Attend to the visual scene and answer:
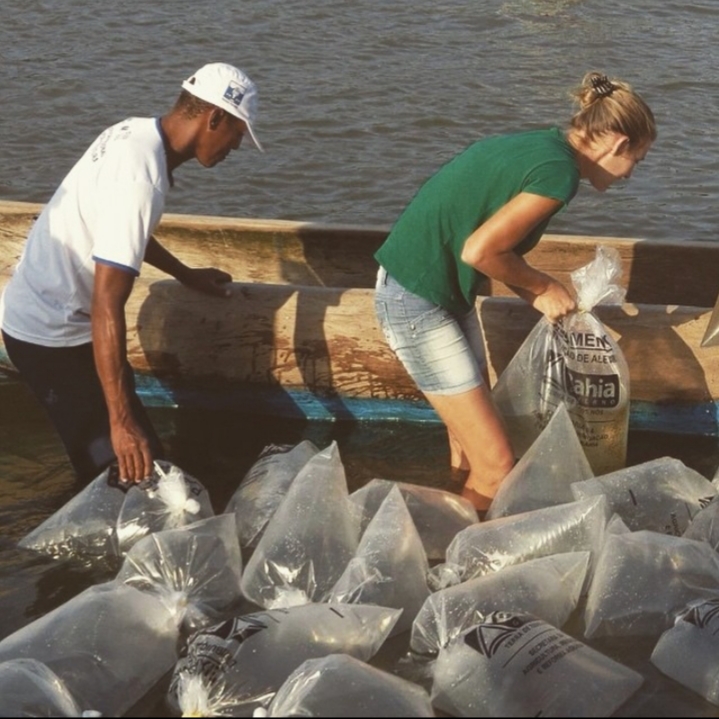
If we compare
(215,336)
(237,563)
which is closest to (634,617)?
(237,563)

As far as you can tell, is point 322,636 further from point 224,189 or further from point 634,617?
point 224,189

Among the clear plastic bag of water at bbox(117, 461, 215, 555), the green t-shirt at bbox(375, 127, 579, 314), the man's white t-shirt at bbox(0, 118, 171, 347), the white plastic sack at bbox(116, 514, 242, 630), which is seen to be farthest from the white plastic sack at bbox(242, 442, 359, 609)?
the man's white t-shirt at bbox(0, 118, 171, 347)

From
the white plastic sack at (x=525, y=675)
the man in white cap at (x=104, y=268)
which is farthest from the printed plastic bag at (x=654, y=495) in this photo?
the man in white cap at (x=104, y=268)

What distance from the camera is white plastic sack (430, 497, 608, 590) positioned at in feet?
15.2

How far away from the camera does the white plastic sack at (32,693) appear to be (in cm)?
379

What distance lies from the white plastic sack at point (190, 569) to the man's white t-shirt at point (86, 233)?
79 cm

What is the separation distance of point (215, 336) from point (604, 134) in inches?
82.2

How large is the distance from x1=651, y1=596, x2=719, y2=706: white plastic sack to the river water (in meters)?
1.60

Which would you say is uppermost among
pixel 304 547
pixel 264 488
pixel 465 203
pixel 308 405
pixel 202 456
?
pixel 465 203

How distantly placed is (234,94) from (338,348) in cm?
152

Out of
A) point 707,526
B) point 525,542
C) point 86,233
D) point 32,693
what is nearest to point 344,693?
point 32,693

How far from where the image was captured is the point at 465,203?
4.68 m

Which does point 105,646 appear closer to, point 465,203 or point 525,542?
point 525,542

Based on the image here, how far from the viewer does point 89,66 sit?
467 inches
